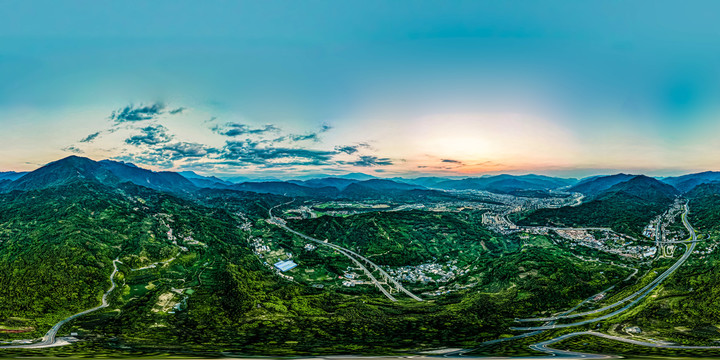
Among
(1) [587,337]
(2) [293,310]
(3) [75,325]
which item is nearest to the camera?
(1) [587,337]

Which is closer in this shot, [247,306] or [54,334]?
[54,334]

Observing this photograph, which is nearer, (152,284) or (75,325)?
(75,325)

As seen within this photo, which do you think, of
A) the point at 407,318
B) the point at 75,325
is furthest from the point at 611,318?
the point at 75,325

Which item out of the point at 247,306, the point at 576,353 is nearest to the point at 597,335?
the point at 576,353

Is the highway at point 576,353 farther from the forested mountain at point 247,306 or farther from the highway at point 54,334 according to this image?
the highway at point 54,334

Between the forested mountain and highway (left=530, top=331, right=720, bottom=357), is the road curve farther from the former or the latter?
the forested mountain

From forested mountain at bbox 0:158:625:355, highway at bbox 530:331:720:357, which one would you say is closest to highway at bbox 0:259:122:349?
forested mountain at bbox 0:158:625:355

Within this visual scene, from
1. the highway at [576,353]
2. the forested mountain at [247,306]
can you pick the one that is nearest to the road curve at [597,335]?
the highway at [576,353]

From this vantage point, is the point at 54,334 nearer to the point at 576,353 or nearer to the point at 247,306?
the point at 247,306

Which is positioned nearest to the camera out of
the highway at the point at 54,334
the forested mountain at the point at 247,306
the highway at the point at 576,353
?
the highway at the point at 576,353

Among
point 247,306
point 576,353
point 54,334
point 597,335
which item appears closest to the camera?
point 576,353

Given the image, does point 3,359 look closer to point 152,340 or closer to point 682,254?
point 152,340
